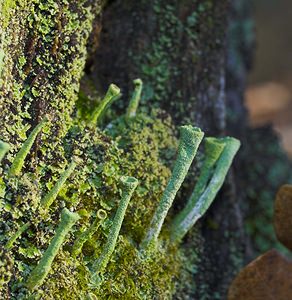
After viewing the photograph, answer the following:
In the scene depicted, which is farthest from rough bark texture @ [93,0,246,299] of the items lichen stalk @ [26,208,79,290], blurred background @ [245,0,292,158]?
blurred background @ [245,0,292,158]

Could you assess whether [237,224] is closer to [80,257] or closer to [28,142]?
[80,257]

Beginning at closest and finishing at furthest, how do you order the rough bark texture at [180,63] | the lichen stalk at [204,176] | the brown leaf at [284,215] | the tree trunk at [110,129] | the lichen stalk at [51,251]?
the lichen stalk at [51,251], the tree trunk at [110,129], the brown leaf at [284,215], the lichen stalk at [204,176], the rough bark texture at [180,63]

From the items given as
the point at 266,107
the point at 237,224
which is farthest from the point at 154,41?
the point at 266,107

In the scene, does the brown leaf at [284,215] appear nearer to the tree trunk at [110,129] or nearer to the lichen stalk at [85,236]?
the tree trunk at [110,129]

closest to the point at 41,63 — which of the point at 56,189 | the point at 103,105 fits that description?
the point at 103,105

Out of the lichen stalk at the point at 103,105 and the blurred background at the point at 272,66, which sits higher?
the lichen stalk at the point at 103,105

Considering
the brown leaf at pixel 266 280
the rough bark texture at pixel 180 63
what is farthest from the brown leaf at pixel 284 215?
the rough bark texture at pixel 180 63
